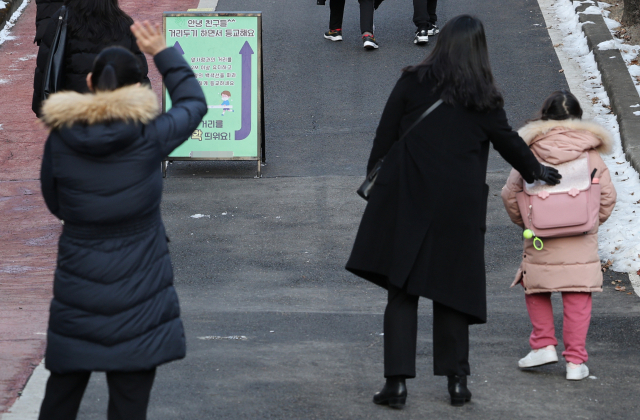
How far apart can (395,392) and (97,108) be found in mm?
2008

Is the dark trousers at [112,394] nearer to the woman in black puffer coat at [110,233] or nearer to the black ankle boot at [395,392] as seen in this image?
the woman in black puffer coat at [110,233]

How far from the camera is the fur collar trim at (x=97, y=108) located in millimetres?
3150

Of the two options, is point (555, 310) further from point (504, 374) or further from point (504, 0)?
point (504, 0)

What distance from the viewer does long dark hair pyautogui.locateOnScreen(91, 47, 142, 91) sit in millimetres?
3209

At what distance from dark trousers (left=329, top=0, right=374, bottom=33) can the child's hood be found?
7745mm

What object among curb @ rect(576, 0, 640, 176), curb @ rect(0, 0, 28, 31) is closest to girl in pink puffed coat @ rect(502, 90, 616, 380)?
curb @ rect(576, 0, 640, 176)

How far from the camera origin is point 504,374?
4.80m

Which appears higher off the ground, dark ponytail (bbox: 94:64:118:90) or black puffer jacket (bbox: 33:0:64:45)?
black puffer jacket (bbox: 33:0:64:45)

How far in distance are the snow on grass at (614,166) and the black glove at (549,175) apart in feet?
7.20

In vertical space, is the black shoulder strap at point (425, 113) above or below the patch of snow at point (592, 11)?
below

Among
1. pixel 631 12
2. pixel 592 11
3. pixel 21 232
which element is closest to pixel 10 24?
pixel 21 232

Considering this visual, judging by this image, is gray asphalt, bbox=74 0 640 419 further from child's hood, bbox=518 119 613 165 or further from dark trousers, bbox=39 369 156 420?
child's hood, bbox=518 119 613 165

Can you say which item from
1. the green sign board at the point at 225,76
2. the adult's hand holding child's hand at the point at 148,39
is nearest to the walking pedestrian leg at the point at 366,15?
the green sign board at the point at 225,76

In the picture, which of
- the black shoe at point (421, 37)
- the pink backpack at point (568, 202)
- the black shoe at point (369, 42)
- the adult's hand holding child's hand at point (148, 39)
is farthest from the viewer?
the black shoe at point (421, 37)
